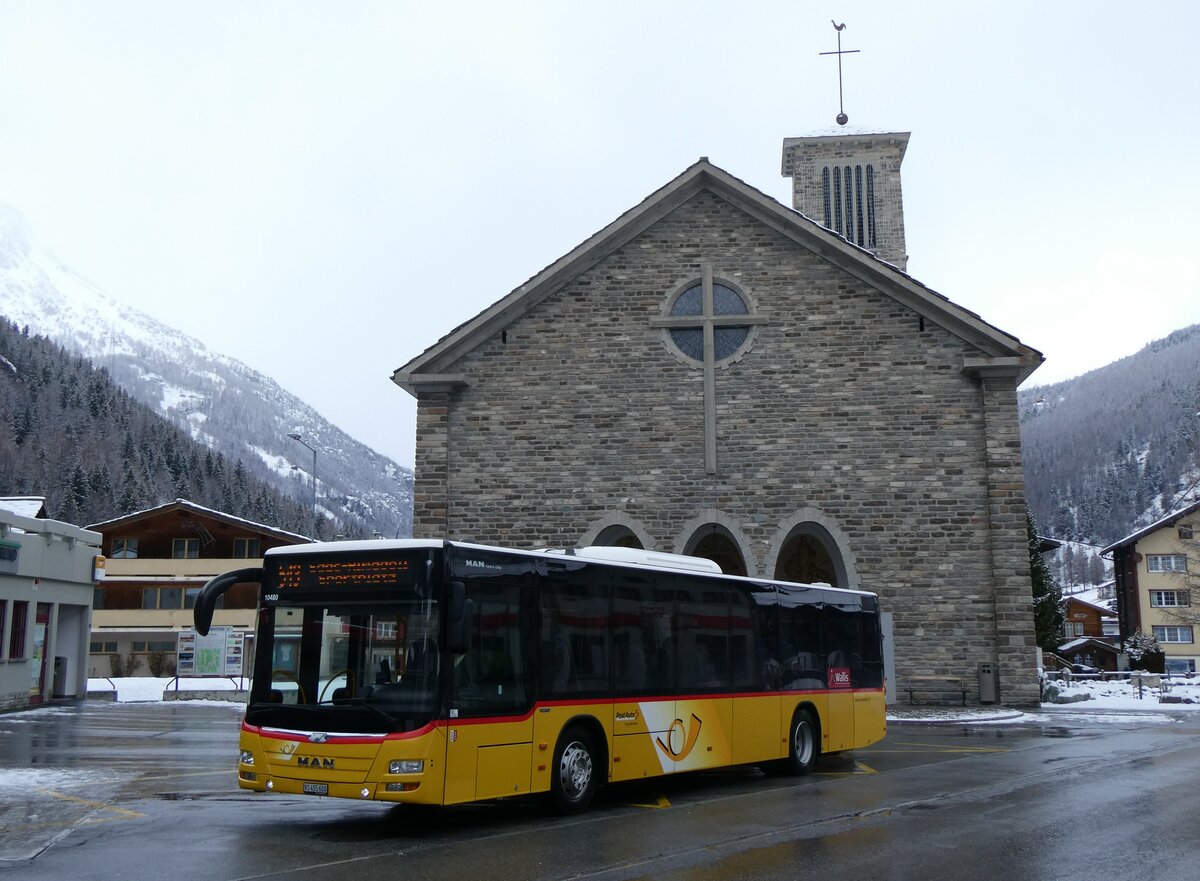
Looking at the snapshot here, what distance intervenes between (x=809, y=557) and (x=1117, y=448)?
497 feet

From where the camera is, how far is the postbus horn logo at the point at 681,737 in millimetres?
12258

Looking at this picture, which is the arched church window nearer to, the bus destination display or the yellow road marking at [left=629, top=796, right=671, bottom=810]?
the yellow road marking at [left=629, top=796, right=671, bottom=810]

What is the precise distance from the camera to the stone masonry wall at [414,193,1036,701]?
23609 mm

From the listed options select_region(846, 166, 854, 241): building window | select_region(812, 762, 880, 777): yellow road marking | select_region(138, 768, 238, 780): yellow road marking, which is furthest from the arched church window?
select_region(846, 166, 854, 241): building window

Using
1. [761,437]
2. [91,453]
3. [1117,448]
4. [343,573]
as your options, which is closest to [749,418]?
[761,437]

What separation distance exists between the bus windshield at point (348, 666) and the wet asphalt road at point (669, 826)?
1000 millimetres

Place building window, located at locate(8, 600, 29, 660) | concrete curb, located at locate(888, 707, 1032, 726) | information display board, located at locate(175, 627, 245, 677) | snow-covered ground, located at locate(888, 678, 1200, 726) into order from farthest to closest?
information display board, located at locate(175, 627, 245, 677) → building window, located at locate(8, 600, 29, 660) → snow-covered ground, located at locate(888, 678, 1200, 726) → concrete curb, located at locate(888, 707, 1032, 726)

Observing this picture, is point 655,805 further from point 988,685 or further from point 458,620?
point 988,685

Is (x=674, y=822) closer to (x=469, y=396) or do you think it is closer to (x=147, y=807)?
(x=147, y=807)

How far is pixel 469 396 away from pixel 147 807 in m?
14.9

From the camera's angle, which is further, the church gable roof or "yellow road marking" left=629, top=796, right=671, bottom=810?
the church gable roof

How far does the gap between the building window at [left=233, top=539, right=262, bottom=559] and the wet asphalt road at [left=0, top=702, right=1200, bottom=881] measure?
137 ft

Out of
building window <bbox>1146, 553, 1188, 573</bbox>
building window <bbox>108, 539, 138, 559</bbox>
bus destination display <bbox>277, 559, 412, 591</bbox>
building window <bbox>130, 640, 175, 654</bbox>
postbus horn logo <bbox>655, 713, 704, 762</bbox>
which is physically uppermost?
building window <bbox>1146, 553, 1188, 573</bbox>

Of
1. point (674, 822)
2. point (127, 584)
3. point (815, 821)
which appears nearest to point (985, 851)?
point (815, 821)
